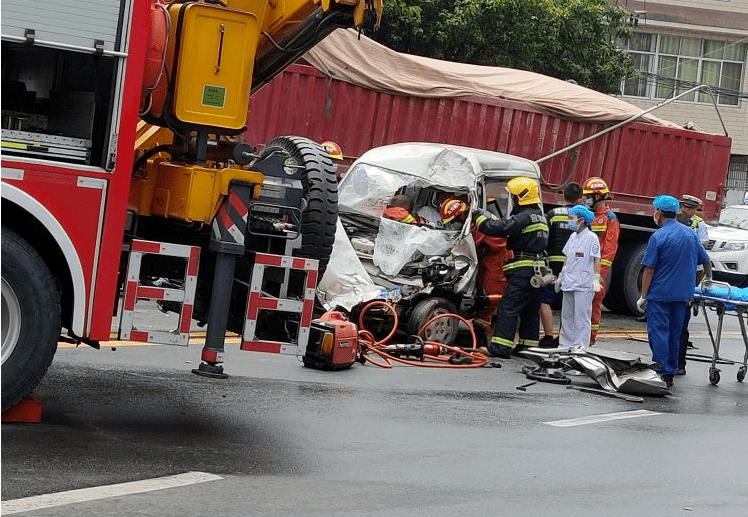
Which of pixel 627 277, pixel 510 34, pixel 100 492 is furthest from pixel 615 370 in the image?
pixel 510 34

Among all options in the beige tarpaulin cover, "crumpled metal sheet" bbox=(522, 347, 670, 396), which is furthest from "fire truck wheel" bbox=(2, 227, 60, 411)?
the beige tarpaulin cover

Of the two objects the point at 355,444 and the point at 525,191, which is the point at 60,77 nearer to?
the point at 355,444

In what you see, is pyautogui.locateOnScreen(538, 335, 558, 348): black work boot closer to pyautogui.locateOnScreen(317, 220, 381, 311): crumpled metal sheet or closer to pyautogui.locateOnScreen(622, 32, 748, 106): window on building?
pyautogui.locateOnScreen(317, 220, 381, 311): crumpled metal sheet

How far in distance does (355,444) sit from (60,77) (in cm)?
272

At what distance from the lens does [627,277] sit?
691 inches

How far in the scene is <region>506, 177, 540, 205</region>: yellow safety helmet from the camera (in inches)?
484

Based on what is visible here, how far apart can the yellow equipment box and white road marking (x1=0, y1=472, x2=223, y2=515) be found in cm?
204

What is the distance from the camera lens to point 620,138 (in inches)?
692

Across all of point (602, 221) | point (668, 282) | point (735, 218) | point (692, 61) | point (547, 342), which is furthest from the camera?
point (692, 61)

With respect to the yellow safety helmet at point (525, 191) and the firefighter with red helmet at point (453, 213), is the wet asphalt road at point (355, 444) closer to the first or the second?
the firefighter with red helmet at point (453, 213)

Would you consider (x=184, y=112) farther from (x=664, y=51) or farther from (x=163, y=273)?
(x=664, y=51)

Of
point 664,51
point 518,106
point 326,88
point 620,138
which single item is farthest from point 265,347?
point 664,51

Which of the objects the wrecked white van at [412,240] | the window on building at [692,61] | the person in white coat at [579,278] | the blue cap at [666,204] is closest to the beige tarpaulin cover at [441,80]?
the wrecked white van at [412,240]

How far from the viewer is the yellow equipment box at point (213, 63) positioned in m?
6.86
